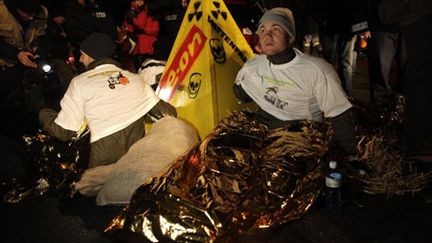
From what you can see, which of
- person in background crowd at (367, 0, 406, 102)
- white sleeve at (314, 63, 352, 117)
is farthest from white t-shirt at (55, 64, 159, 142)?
person in background crowd at (367, 0, 406, 102)

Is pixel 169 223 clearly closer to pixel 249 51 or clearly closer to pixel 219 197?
pixel 219 197

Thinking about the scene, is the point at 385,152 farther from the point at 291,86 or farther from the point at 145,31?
the point at 145,31

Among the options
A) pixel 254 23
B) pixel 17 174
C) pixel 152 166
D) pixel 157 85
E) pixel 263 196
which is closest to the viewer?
pixel 263 196

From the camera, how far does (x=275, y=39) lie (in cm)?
342

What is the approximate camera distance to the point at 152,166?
336cm

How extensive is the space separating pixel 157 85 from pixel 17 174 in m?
1.63

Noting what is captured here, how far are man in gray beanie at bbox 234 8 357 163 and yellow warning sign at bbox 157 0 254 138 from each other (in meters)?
0.48

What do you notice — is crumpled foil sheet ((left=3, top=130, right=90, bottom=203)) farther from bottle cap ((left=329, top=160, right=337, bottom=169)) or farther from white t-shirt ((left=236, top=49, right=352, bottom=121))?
bottle cap ((left=329, top=160, right=337, bottom=169))

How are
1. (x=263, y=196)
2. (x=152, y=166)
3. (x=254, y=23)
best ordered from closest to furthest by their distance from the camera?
Answer: (x=263, y=196) < (x=152, y=166) < (x=254, y=23)

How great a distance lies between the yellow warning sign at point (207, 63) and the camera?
4.06m

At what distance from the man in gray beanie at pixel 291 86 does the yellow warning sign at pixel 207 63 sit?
0.48m

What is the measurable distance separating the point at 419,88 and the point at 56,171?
325cm

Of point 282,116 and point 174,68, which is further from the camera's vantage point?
point 174,68

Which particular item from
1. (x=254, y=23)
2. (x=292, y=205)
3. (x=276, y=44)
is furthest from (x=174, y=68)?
(x=254, y=23)
